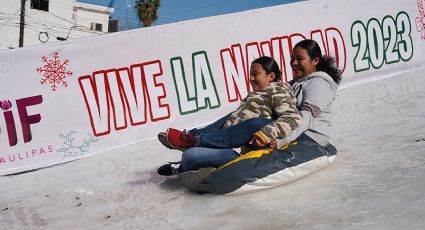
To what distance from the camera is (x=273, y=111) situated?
275 cm

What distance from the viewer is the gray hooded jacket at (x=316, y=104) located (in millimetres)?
2737

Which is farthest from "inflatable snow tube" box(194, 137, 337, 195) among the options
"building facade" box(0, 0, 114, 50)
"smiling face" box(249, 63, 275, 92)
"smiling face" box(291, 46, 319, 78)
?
"building facade" box(0, 0, 114, 50)

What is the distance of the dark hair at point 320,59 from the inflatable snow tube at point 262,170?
0.67 meters

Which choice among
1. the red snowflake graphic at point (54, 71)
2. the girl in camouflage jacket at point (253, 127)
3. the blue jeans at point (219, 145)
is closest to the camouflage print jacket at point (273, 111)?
the girl in camouflage jacket at point (253, 127)

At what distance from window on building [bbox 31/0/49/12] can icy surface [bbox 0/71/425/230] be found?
23.3 meters

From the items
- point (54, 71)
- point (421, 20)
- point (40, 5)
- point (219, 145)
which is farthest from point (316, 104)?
point (40, 5)

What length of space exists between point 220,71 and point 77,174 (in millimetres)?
2298

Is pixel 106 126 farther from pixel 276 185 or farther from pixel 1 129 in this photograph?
pixel 276 185

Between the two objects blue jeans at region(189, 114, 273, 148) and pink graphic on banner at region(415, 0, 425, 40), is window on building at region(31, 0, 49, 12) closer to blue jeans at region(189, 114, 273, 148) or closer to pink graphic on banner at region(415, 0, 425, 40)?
pink graphic on banner at region(415, 0, 425, 40)

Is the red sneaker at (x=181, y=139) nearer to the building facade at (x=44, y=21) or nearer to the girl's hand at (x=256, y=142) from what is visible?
the girl's hand at (x=256, y=142)

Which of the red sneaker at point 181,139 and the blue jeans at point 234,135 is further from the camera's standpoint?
the red sneaker at point 181,139

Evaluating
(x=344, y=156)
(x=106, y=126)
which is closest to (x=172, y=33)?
(x=106, y=126)

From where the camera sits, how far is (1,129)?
4.44m

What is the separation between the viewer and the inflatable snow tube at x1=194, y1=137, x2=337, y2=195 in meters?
2.47
